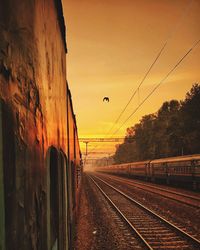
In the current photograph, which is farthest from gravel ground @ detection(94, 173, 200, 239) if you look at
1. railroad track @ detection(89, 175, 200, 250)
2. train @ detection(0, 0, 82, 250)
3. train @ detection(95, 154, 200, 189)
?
train @ detection(0, 0, 82, 250)

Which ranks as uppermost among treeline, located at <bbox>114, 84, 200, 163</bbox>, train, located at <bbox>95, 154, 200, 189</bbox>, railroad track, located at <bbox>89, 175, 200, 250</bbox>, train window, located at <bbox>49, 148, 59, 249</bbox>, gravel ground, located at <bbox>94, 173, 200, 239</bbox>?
treeline, located at <bbox>114, 84, 200, 163</bbox>

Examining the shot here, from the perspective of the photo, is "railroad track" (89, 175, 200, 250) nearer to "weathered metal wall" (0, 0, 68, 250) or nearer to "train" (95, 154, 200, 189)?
"weathered metal wall" (0, 0, 68, 250)

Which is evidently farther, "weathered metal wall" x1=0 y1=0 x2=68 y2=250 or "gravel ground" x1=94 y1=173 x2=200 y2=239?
"gravel ground" x1=94 y1=173 x2=200 y2=239

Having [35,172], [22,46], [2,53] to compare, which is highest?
[22,46]

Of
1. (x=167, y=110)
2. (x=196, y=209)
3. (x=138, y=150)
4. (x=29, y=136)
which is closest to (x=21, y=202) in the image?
(x=29, y=136)

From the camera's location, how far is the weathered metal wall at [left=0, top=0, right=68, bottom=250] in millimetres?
1825

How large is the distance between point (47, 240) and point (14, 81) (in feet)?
5.20

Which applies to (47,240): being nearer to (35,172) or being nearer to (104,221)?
(35,172)

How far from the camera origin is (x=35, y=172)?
2.49m

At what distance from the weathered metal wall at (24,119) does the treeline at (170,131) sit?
51076 millimetres

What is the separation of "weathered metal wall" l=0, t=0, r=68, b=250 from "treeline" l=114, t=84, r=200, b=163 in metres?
51.1

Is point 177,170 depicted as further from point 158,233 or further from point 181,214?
point 158,233

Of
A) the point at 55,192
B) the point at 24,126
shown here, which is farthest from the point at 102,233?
the point at 24,126

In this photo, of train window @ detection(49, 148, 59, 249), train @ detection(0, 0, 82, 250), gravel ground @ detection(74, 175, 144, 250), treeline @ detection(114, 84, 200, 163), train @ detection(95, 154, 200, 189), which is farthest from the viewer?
treeline @ detection(114, 84, 200, 163)
